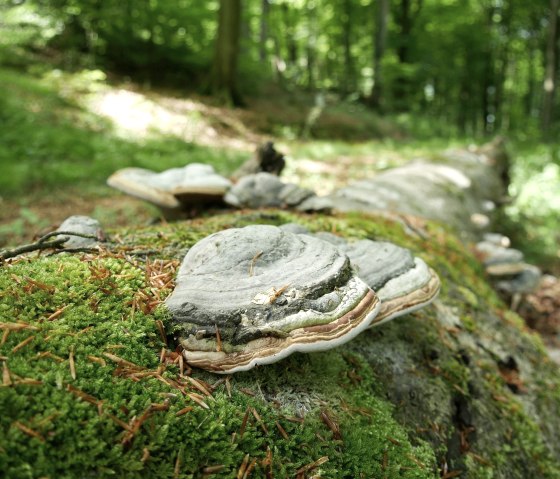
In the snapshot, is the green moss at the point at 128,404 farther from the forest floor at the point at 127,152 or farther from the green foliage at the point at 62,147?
the green foliage at the point at 62,147

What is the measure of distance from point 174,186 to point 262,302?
2.16m

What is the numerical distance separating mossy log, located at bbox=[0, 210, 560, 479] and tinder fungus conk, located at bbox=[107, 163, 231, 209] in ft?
2.12

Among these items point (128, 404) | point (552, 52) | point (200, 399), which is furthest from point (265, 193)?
point (552, 52)

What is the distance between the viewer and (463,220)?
6848 millimetres

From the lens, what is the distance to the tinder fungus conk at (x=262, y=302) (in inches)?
67.1

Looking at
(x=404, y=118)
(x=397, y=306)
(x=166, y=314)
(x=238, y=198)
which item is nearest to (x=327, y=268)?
(x=397, y=306)

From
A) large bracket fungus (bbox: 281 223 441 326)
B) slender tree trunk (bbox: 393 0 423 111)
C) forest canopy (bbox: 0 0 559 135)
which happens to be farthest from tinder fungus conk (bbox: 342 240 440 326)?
slender tree trunk (bbox: 393 0 423 111)

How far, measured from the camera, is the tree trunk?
1601 cm

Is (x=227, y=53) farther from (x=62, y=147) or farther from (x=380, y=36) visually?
(x=380, y=36)

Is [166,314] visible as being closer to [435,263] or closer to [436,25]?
[435,263]

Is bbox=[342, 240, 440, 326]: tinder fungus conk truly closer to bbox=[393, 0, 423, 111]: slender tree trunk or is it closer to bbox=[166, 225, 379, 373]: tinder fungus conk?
bbox=[166, 225, 379, 373]: tinder fungus conk

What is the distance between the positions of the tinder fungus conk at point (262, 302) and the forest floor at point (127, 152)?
14.0 feet

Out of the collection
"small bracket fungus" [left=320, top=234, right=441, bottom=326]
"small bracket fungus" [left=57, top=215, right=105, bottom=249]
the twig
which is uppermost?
the twig

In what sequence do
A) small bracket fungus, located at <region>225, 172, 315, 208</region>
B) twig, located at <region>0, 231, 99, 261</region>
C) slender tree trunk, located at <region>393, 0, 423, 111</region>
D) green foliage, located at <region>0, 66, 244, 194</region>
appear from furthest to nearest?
slender tree trunk, located at <region>393, 0, 423, 111</region>, green foliage, located at <region>0, 66, 244, 194</region>, small bracket fungus, located at <region>225, 172, 315, 208</region>, twig, located at <region>0, 231, 99, 261</region>
